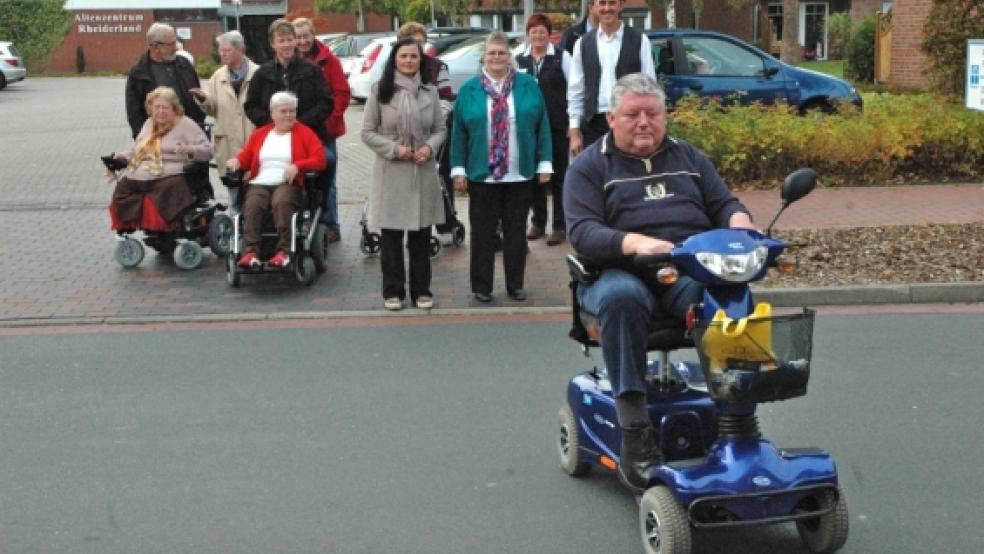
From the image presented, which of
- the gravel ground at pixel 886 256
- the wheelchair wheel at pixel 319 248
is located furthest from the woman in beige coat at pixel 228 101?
the gravel ground at pixel 886 256

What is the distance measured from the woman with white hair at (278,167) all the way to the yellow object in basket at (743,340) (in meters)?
5.97

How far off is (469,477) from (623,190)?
1.47 meters

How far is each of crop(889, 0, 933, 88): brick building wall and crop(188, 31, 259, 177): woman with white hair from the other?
17695 millimetres

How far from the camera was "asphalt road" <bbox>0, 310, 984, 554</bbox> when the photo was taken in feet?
17.9

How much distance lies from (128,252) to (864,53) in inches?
932

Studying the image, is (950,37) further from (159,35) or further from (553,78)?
(159,35)

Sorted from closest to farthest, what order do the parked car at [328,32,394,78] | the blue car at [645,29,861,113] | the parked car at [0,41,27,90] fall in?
the blue car at [645,29,861,113] → the parked car at [328,32,394,78] → the parked car at [0,41,27,90]

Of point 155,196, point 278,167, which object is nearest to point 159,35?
point 155,196

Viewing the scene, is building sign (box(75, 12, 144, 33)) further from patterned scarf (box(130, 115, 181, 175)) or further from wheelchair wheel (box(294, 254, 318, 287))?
wheelchair wheel (box(294, 254, 318, 287))

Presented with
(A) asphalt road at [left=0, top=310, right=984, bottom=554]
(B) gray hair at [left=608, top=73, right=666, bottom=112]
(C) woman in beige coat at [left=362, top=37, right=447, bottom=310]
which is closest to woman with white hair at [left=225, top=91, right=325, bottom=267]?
(C) woman in beige coat at [left=362, top=37, right=447, bottom=310]

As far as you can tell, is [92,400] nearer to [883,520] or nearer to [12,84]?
[883,520]

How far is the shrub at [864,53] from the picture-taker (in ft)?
103

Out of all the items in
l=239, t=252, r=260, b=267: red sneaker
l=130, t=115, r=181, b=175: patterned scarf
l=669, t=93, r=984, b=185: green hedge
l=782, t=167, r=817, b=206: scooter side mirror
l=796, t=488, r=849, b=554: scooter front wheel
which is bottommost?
l=796, t=488, r=849, b=554: scooter front wheel

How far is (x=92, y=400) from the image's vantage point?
751 cm
